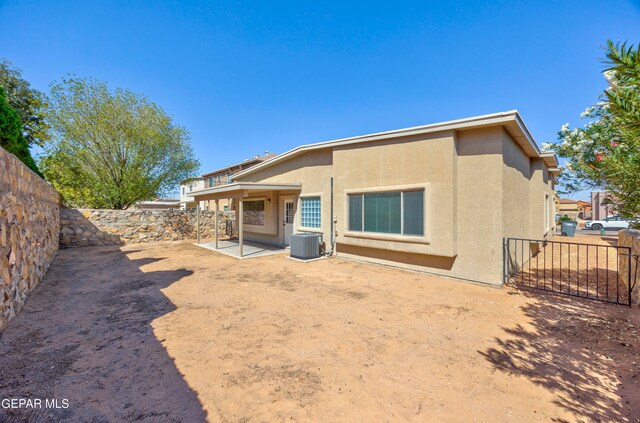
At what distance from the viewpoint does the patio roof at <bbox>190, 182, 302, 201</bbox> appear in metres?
10.2

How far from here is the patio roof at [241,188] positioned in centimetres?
1018

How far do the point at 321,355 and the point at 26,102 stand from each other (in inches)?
981

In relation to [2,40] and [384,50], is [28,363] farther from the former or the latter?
[2,40]

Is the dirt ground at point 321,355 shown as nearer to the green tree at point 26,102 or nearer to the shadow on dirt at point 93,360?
the shadow on dirt at point 93,360

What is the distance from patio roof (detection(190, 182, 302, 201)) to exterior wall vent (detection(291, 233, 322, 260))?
2.38 m

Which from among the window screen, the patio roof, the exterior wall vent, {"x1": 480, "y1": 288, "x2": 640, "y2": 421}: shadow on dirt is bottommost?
{"x1": 480, "y1": 288, "x2": 640, "y2": 421}: shadow on dirt

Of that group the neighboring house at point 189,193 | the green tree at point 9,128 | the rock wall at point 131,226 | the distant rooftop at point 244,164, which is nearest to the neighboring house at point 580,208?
the distant rooftop at point 244,164

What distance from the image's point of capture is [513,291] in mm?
6098

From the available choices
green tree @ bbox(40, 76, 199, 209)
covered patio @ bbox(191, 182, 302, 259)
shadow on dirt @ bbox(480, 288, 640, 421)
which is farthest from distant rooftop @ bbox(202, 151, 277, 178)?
shadow on dirt @ bbox(480, 288, 640, 421)

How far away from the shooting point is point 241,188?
10141 millimetres

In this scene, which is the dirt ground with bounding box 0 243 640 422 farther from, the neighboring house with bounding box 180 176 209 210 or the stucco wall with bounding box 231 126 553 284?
the neighboring house with bounding box 180 176 209 210

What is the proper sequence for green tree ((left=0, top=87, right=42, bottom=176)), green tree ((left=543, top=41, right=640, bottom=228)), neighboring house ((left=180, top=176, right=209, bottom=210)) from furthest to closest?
neighboring house ((left=180, top=176, right=209, bottom=210))
green tree ((left=0, top=87, right=42, bottom=176))
green tree ((left=543, top=41, right=640, bottom=228))

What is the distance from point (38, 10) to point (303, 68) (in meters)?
10.0

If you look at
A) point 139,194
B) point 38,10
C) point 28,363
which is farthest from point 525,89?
point 139,194
